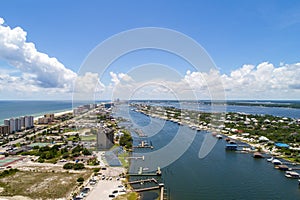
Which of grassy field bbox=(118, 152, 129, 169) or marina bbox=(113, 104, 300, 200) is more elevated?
grassy field bbox=(118, 152, 129, 169)

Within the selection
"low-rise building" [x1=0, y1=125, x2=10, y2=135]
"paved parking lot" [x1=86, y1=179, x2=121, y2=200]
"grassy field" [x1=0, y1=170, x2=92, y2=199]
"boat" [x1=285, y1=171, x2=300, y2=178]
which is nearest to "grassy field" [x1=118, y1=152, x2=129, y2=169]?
"grassy field" [x1=0, y1=170, x2=92, y2=199]

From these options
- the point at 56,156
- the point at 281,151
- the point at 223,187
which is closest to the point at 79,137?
the point at 56,156

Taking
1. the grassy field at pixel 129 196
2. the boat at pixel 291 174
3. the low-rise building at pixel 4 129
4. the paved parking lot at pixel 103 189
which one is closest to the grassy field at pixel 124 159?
the paved parking lot at pixel 103 189

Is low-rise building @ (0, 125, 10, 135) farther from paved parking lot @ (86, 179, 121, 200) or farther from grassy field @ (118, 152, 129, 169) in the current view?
paved parking lot @ (86, 179, 121, 200)

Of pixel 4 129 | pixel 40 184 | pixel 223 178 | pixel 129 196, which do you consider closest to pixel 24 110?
pixel 4 129

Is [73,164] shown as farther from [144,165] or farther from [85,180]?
[144,165]

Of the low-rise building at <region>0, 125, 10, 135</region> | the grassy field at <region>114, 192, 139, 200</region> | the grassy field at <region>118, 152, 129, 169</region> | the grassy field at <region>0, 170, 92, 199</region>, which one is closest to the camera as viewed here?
the grassy field at <region>114, 192, 139, 200</region>

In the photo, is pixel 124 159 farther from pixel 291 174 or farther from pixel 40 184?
pixel 291 174

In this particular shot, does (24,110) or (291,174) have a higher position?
(291,174)

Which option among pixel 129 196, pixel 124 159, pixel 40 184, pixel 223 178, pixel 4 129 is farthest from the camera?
pixel 4 129
